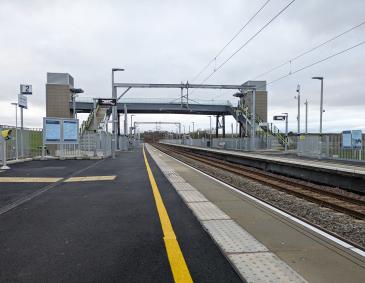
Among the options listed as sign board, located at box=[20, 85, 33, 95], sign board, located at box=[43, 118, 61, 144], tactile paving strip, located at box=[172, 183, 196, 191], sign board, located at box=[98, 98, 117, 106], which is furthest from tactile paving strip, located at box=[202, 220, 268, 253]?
sign board, located at box=[98, 98, 117, 106]

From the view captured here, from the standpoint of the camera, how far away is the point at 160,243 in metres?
5.90

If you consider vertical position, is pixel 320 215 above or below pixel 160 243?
below

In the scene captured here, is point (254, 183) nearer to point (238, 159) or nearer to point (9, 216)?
point (9, 216)

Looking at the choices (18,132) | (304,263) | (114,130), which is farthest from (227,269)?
(114,130)

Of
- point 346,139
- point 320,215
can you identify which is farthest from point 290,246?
point 346,139

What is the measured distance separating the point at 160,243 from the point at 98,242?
0.89 metres

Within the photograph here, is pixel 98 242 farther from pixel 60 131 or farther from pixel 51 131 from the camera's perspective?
pixel 60 131

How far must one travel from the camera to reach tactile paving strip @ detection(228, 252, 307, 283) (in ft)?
14.7

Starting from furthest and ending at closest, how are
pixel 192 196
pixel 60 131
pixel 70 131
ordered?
pixel 70 131, pixel 60 131, pixel 192 196

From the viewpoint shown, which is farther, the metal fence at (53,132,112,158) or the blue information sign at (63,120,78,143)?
the metal fence at (53,132,112,158)

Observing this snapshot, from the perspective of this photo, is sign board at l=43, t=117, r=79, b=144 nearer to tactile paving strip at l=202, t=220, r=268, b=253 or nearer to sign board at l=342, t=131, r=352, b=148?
sign board at l=342, t=131, r=352, b=148

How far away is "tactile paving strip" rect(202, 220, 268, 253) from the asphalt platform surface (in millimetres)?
174

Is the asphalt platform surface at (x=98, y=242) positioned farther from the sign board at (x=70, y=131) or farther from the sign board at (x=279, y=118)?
the sign board at (x=279, y=118)

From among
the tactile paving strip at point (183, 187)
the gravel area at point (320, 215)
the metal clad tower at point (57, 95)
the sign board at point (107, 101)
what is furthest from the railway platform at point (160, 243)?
the metal clad tower at point (57, 95)
